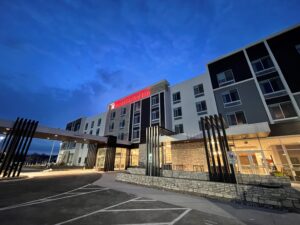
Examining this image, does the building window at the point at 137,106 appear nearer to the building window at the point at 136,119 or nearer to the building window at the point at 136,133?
the building window at the point at 136,119

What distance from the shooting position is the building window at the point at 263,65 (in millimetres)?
16780

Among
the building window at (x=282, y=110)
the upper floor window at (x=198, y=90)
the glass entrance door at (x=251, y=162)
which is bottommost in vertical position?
the glass entrance door at (x=251, y=162)

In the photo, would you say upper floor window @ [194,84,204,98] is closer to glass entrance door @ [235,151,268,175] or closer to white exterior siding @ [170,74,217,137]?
white exterior siding @ [170,74,217,137]

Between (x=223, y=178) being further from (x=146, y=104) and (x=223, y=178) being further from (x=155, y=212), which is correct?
(x=146, y=104)

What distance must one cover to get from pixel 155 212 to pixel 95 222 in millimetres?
2650

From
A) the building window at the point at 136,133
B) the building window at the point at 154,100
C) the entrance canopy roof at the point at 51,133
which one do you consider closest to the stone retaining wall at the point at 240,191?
the entrance canopy roof at the point at 51,133

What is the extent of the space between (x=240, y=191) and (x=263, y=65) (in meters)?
17.2

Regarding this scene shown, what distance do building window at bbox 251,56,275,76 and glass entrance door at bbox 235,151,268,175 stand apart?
10.3m

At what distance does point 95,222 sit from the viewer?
4.84 metres

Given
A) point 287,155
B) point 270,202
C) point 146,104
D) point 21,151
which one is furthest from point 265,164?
point 21,151

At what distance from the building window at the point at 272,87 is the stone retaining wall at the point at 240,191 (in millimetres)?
12928

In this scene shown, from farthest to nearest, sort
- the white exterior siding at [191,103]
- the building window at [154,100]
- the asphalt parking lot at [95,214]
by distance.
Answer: the building window at [154,100] < the white exterior siding at [191,103] < the asphalt parking lot at [95,214]

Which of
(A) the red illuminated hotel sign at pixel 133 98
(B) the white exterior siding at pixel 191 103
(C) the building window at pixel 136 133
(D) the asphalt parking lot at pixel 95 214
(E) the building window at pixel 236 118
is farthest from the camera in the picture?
(A) the red illuminated hotel sign at pixel 133 98

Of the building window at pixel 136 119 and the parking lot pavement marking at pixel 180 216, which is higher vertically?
the building window at pixel 136 119
